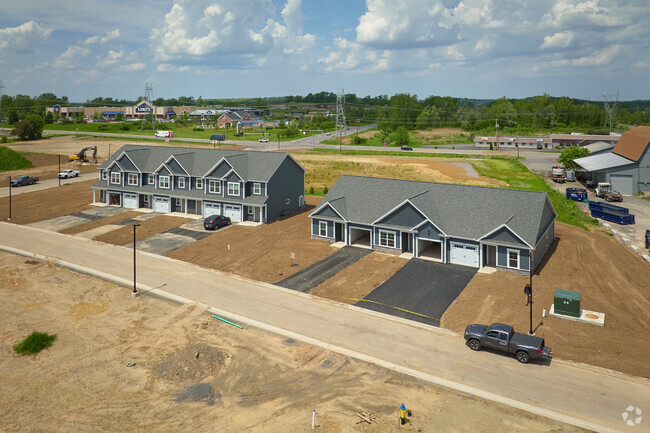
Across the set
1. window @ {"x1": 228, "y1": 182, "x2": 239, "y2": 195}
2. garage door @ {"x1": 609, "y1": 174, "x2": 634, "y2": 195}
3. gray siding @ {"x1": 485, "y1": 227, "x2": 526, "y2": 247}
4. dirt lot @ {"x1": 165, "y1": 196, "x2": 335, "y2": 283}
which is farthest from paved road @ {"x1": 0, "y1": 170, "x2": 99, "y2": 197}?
garage door @ {"x1": 609, "y1": 174, "x2": 634, "y2": 195}

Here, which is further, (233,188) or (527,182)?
(527,182)

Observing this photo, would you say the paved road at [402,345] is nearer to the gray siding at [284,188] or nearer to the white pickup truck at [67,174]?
the gray siding at [284,188]

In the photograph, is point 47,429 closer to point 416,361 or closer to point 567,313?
point 416,361

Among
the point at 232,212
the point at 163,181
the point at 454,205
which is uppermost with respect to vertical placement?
the point at 163,181

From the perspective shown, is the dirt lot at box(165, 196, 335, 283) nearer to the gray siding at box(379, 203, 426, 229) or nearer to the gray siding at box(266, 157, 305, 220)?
the gray siding at box(266, 157, 305, 220)

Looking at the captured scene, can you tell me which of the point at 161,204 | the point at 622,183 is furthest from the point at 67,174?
the point at 622,183

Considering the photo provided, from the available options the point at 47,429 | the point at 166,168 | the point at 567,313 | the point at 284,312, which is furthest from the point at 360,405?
the point at 166,168

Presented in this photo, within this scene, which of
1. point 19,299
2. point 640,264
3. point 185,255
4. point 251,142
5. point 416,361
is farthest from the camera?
point 251,142

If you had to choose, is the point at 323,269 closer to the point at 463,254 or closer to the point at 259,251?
the point at 259,251
